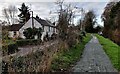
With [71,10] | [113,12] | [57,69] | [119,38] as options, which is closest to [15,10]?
[113,12]

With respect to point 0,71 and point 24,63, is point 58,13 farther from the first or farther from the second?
point 0,71

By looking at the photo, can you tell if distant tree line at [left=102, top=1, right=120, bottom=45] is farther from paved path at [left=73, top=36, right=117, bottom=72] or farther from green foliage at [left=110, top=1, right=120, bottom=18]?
paved path at [left=73, top=36, right=117, bottom=72]

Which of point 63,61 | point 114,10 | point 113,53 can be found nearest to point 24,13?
point 114,10

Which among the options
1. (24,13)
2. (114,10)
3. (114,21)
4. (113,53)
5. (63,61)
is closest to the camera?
→ (63,61)

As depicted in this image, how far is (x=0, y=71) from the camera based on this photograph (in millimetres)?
6785

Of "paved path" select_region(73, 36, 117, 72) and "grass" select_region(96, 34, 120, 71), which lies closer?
"paved path" select_region(73, 36, 117, 72)

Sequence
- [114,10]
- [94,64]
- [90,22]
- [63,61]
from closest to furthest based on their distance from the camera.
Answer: [94,64]
[63,61]
[114,10]
[90,22]

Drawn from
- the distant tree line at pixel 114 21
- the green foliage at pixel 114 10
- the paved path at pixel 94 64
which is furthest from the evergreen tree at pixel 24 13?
the paved path at pixel 94 64

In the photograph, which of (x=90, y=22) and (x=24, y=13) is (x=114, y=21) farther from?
(x=90, y=22)

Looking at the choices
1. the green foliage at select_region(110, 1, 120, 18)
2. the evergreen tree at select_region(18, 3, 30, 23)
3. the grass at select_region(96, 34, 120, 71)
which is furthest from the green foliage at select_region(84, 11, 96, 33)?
the grass at select_region(96, 34, 120, 71)

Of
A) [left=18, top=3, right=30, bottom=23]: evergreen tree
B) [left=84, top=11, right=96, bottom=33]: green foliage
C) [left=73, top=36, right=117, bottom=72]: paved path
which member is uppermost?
[left=73, top=36, right=117, bottom=72]: paved path

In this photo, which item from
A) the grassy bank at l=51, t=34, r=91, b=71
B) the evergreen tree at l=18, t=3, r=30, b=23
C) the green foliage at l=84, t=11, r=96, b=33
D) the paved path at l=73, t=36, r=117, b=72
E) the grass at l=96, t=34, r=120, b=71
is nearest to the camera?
the grassy bank at l=51, t=34, r=91, b=71

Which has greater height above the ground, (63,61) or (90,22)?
(63,61)

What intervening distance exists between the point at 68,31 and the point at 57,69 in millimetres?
12530
